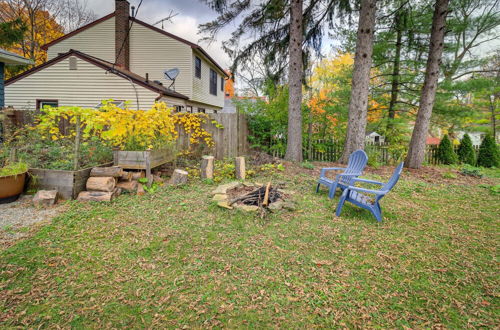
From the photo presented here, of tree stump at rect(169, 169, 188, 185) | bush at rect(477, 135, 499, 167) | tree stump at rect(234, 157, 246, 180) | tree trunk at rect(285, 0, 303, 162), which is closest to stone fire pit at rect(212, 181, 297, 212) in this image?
tree stump at rect(234, 157, 246, 180)

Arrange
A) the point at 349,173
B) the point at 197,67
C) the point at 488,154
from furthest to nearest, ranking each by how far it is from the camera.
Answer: the point at 197,67
the point at 488,154
the point at 349,173

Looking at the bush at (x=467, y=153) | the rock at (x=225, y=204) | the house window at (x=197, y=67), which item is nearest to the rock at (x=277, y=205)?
the rock at (x=225, y=204)

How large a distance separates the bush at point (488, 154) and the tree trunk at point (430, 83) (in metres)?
3.22

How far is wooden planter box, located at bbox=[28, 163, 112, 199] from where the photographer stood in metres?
3.94

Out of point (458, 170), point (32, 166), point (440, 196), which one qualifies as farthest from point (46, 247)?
point (458, 170)

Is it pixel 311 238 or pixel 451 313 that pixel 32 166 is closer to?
pixel 311 238

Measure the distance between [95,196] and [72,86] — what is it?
28.7ft

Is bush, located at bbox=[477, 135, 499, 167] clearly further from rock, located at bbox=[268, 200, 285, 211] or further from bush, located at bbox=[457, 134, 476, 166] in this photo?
rock, located at bbox=[268, 200, 285, 211]

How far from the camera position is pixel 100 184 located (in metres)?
4.06

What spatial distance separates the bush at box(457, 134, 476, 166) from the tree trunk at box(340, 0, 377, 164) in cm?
517

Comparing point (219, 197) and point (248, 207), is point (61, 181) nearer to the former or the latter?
point (219, 197)

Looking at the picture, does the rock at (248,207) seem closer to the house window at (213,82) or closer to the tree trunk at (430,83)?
the tree trunk at (430,83)

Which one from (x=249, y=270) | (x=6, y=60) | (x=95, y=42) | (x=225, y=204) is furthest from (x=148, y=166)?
(x=95, y=42)

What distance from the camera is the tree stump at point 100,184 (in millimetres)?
4047
